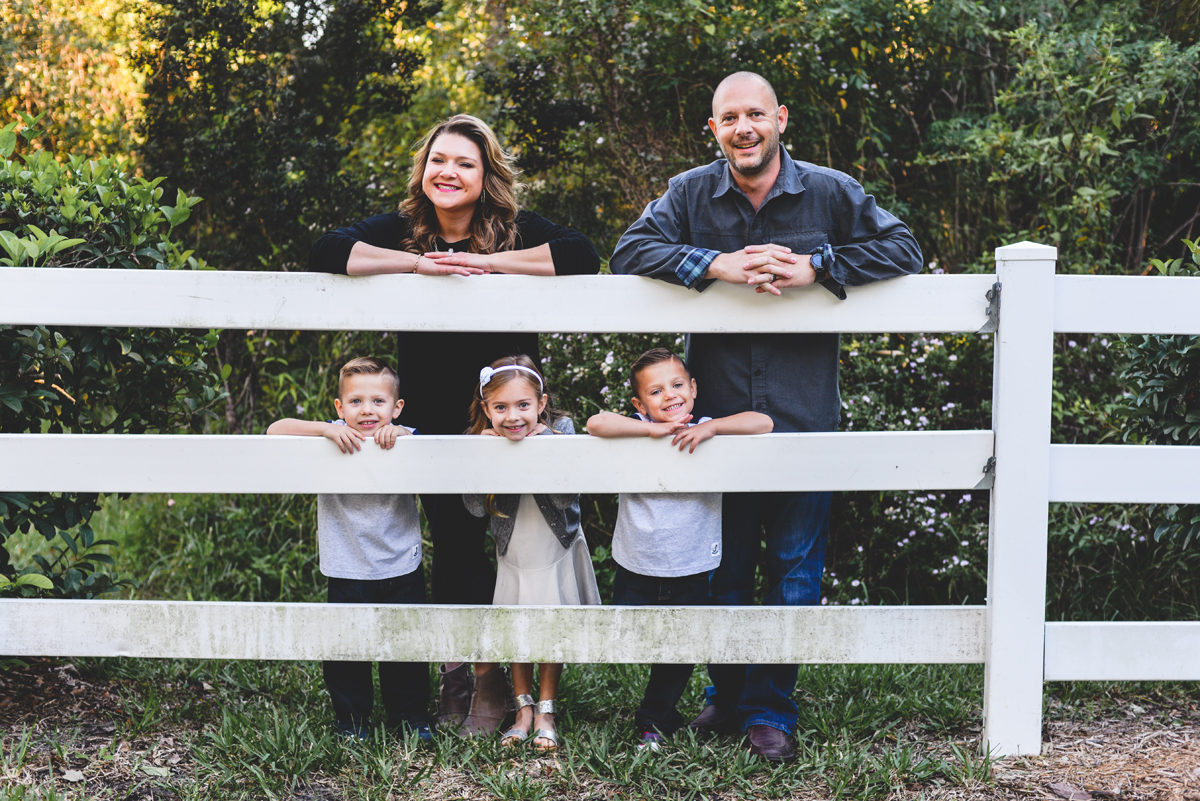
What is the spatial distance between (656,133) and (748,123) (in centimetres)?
282

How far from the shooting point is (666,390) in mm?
2648

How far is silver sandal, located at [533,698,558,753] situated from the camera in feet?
9.05

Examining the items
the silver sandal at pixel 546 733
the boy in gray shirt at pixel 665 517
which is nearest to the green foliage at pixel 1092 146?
the boy in gray shirt at pixel 665 517

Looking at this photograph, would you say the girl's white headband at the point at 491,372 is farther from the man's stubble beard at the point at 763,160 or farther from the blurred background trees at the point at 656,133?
the blurred background trees at the point at 656,133

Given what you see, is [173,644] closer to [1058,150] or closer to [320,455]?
[320,455]

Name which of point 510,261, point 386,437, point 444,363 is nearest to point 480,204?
point 510,261

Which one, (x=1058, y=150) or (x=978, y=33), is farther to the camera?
(x=978, y=33)

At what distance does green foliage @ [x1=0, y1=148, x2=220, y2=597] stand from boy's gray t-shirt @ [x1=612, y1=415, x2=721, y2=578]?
63.5 inches

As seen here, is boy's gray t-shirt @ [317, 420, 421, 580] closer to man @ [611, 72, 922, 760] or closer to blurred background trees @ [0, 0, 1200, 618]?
man @ [611, 72, 922, 760]

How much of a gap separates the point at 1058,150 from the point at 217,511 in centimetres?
447

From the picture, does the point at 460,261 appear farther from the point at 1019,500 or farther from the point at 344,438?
the point at 1019,500

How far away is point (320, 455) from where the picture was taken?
2.58 meters

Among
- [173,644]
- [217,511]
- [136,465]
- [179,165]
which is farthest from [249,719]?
[179,165]

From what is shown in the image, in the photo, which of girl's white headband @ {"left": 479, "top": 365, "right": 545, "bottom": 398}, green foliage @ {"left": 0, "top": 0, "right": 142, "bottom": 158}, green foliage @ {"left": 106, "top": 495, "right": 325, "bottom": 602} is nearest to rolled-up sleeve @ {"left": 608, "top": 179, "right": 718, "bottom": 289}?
girl's white headband @ {"left": 479, "top": 365, "right": 545, "bottom": 398}
